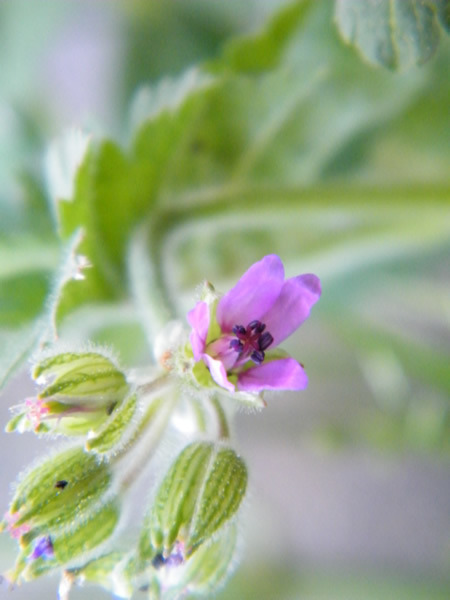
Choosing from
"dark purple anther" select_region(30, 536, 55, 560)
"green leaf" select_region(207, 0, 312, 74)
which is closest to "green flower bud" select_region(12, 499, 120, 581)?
"dark purple anther" select_region(30, 536, 55, 560)

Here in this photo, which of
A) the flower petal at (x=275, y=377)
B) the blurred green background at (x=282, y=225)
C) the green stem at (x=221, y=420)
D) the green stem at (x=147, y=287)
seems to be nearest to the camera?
the flower petal at (x=275, y=377)

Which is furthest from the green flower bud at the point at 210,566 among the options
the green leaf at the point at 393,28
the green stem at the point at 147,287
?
the green leaf at the point at 393,28

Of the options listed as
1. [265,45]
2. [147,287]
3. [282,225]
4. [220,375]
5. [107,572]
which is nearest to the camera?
[220,375]

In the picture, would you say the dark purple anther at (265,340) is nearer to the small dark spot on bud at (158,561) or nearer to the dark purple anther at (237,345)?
the dark purple anther at (237,345)

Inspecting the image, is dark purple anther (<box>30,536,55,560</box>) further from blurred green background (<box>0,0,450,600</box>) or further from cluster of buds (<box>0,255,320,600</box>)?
blurred green background (<box>0,0,450,600</box>)

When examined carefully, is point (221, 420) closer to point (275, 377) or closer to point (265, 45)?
point (275, 377)

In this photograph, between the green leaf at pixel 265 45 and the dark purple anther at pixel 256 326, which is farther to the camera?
the green leaf at pixel 265 45

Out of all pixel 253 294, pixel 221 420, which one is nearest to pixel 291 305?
pixel 253 294
